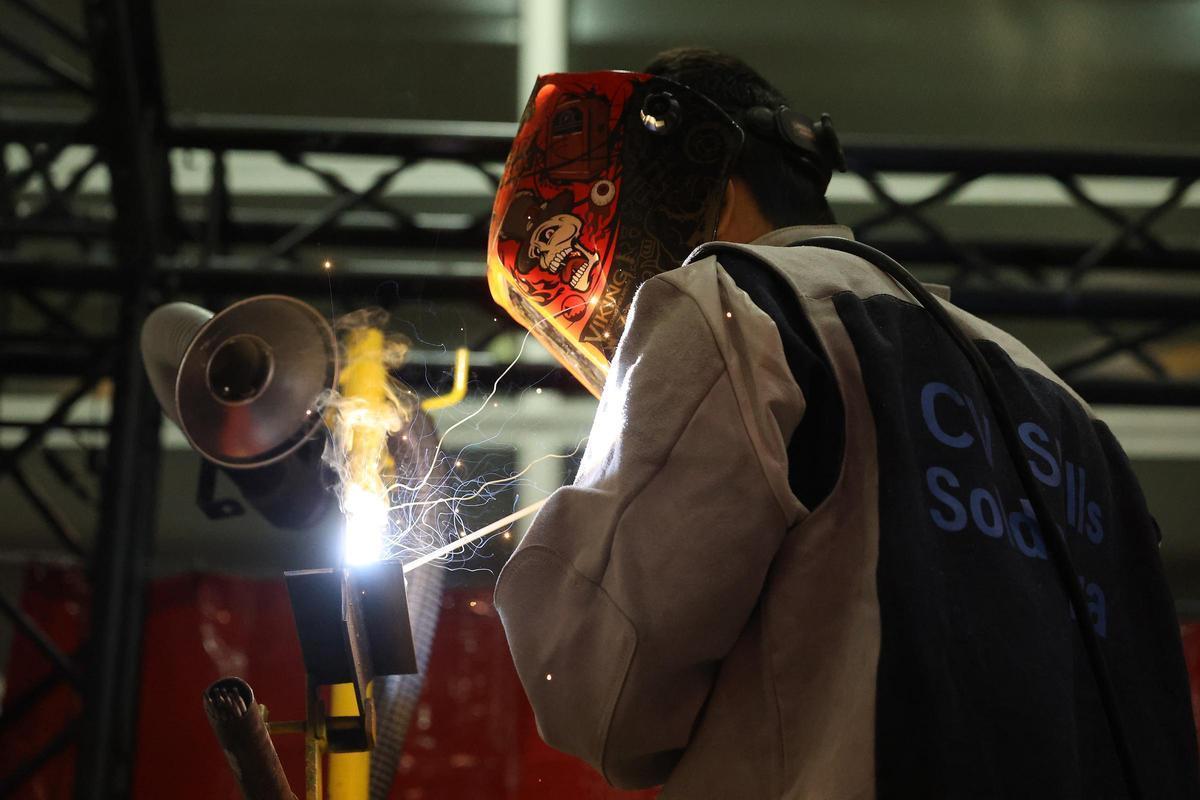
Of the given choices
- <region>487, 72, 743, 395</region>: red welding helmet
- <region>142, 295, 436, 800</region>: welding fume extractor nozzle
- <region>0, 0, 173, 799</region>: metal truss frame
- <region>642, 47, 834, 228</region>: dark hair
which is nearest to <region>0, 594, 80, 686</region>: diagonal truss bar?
<region>0, 0, 173, 799</region>: metal truss frame

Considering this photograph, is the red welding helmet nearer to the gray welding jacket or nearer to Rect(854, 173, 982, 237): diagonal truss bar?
the gray welding jacket

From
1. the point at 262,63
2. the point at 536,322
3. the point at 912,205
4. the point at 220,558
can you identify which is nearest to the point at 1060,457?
the point at 536,322

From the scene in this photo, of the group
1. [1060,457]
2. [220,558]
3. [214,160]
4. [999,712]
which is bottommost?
[220,558]

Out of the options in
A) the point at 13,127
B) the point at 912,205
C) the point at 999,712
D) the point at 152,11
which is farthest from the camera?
the point at 912,205

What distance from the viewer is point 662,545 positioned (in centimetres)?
103

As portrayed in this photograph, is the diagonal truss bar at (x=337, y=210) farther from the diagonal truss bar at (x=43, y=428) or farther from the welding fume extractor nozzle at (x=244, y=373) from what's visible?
the welding fume extractor nozzle at (x=244, y=373)

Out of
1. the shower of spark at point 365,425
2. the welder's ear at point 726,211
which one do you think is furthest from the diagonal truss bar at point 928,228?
the welder's ear at point 726,211

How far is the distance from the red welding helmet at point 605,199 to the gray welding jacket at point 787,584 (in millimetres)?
344

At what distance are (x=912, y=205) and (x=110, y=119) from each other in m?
2.86

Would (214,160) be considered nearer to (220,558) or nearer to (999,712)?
(220,558)

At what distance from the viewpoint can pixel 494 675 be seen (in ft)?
13.5

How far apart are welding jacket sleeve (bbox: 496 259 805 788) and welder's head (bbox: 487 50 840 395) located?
1.37ft

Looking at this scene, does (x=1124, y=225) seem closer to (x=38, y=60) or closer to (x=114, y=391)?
(x=114, y=391)

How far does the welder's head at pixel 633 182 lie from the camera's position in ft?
4.98
